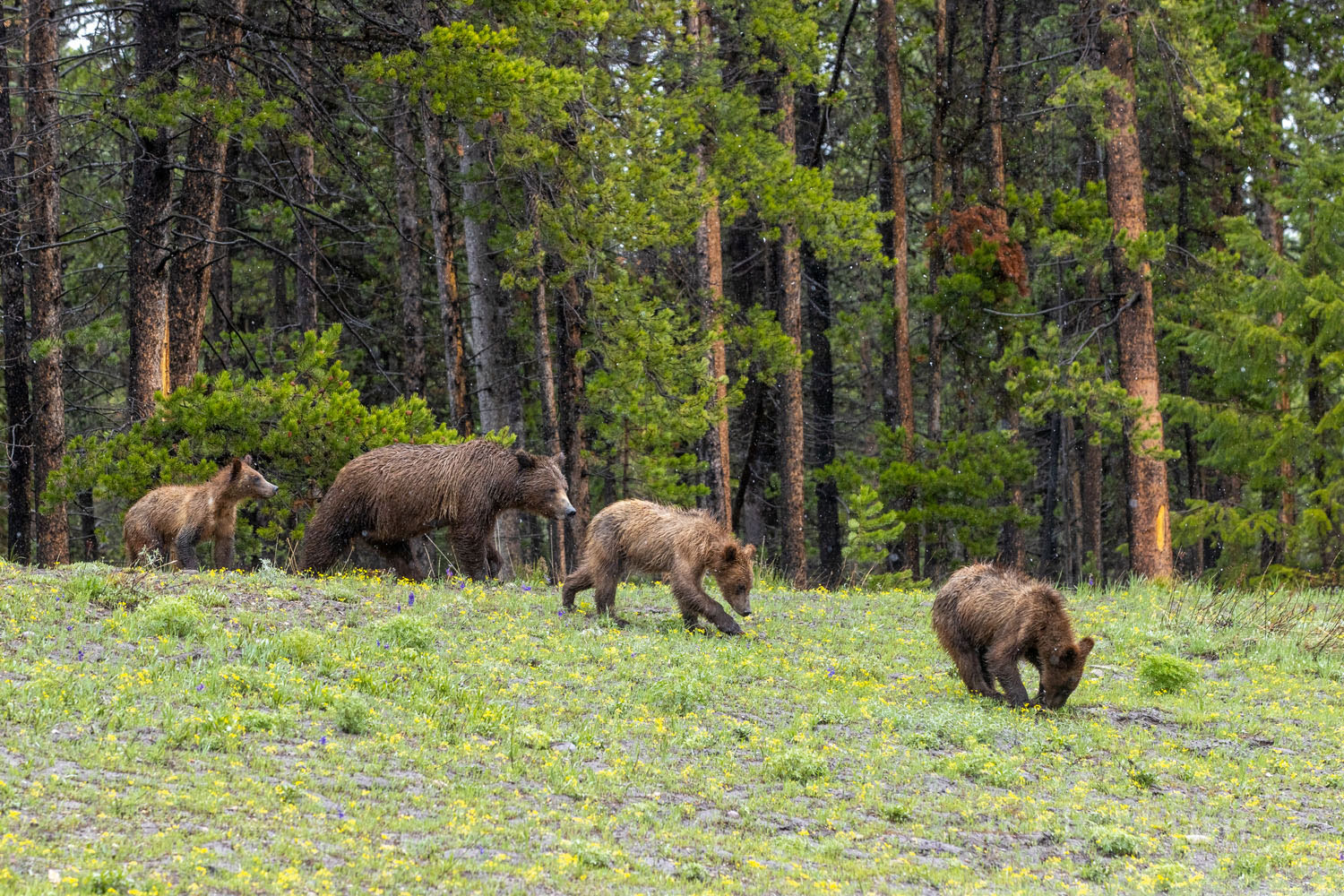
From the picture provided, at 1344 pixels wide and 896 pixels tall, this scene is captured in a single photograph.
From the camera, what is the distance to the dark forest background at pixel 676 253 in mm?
17016

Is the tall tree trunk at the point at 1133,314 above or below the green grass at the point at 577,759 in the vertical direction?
above

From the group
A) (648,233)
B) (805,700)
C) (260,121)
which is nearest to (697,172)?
(648,233)

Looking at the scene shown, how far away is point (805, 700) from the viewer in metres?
11.1

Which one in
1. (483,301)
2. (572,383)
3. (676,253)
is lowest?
(572,383)

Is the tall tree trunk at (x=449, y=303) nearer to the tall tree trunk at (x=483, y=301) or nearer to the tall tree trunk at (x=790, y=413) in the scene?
the tall tree trunk at (x=483, y=301)

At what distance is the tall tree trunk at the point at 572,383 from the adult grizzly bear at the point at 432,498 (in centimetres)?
219

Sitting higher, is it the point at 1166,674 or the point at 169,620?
the point at 169,620

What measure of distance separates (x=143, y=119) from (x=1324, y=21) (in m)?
26.9

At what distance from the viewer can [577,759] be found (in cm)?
870

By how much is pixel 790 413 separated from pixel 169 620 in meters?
18.1

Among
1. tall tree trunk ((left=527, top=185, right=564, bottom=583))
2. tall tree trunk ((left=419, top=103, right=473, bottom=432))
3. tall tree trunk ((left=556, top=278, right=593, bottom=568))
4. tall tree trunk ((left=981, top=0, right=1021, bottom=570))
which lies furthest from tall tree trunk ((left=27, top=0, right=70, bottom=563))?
tall tree trunk ((left=981, top=0, right=1021, bottom=570))

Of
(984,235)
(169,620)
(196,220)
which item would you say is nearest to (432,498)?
(169,620)

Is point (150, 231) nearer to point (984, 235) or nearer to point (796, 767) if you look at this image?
point (796, 767)

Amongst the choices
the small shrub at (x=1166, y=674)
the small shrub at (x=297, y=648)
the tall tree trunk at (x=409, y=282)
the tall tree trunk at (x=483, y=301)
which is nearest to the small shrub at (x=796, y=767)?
the small shrub at (x=297, y=648)
